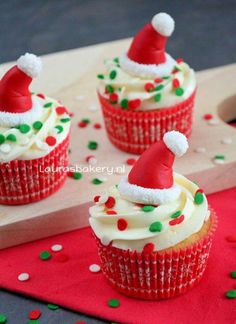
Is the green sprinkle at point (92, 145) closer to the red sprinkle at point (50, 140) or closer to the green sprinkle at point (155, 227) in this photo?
the red sprinkle at point (50, 140)

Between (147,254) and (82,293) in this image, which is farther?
(82,293)

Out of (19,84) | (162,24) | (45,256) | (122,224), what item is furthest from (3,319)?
(162,24)

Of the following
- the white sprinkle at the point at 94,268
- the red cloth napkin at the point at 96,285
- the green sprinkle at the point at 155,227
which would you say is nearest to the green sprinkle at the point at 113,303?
the red cloth napkin at the point at 96,285

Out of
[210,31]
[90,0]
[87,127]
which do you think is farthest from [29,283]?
[90,0]

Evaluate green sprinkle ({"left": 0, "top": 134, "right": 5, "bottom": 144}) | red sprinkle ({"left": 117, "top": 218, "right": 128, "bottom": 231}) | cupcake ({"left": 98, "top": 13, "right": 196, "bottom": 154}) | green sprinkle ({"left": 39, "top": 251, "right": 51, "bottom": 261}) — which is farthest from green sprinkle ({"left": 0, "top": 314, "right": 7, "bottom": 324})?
cupcake ({"left": 98, "top": 13, "right": 196, "bottom": 154})

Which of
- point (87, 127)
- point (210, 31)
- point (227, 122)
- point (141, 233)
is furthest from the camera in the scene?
point (210, 31)

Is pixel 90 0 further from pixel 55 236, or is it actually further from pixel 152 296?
pixel 152 296

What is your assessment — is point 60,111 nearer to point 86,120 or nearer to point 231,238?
point 86,120
